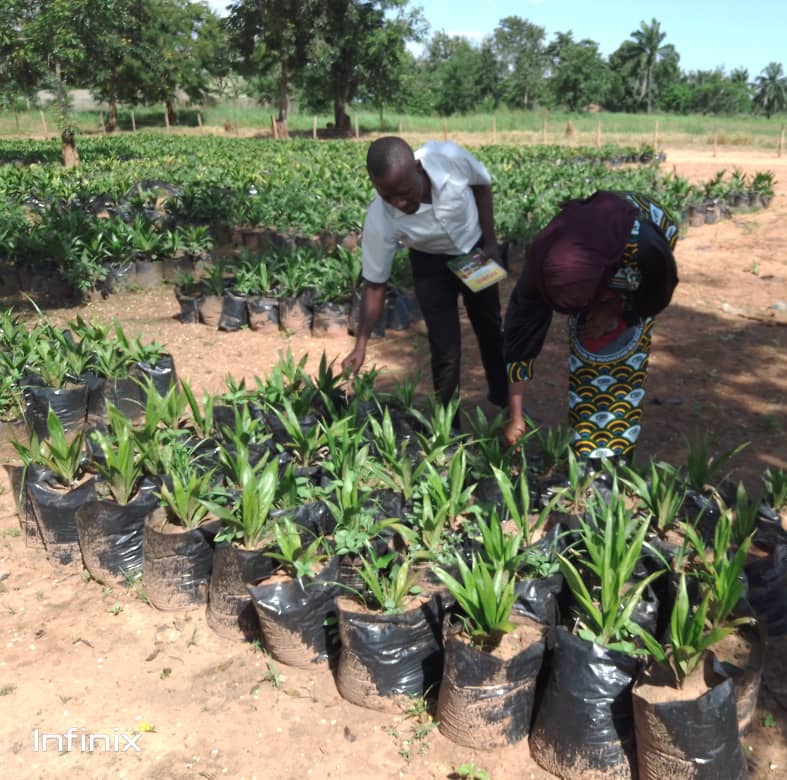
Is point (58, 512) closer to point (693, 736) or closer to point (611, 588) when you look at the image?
point (611, 588)

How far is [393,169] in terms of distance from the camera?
295 cm

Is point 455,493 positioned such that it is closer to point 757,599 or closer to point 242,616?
point 242,616

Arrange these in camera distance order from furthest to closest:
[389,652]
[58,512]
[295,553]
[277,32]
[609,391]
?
[277,32]
[58,512]
[609,391]
[295,553]
[389,652]

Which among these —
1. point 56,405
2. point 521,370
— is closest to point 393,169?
point 521,370

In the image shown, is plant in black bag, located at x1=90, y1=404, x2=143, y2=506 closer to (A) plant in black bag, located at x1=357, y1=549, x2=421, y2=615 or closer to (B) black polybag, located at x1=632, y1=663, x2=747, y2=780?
(A) plant in black bag, located at x1=357, y1=549, x2=421, y2=615

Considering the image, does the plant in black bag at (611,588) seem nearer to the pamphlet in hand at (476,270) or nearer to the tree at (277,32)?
the pamphlet in hand at (476,270)

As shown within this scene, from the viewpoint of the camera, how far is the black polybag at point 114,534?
3.08 m

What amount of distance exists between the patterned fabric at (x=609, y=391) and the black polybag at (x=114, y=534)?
5.90 ft

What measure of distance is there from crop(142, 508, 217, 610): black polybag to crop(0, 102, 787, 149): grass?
27.8 m

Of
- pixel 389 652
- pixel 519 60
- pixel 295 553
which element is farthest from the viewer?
pixel 519 60

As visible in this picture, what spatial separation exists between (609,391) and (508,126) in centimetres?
3537

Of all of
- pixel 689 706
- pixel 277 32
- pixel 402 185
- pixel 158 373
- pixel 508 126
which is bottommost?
pixel 689 706

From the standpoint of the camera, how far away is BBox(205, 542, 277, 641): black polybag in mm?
2748

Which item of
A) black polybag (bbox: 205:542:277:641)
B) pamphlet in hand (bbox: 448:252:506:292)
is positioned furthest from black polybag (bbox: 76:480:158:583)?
pamphlet in hand (bbox: 448:252:506:292)
